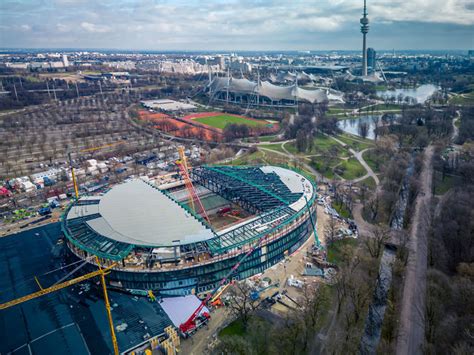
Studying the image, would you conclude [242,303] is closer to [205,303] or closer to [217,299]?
[217,299]

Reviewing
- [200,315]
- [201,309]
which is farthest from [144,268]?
[200,315]

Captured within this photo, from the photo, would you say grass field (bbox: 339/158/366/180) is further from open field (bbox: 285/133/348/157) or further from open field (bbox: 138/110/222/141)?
open field (bbox: 138/110/222/141)

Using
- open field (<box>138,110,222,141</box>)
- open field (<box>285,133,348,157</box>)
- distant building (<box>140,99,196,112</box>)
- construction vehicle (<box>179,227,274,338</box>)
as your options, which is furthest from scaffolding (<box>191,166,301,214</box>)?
distant building (<box>140,99,196,112</box>)

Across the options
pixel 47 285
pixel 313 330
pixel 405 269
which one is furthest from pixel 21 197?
pixel 405 269

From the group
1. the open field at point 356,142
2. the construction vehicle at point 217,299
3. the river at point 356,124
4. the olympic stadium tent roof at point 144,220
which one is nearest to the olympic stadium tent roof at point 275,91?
the river at point 356,124

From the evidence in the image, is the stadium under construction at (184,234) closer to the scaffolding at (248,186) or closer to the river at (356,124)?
the scaffolding at (248,186)

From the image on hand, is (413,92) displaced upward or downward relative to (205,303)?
upward
